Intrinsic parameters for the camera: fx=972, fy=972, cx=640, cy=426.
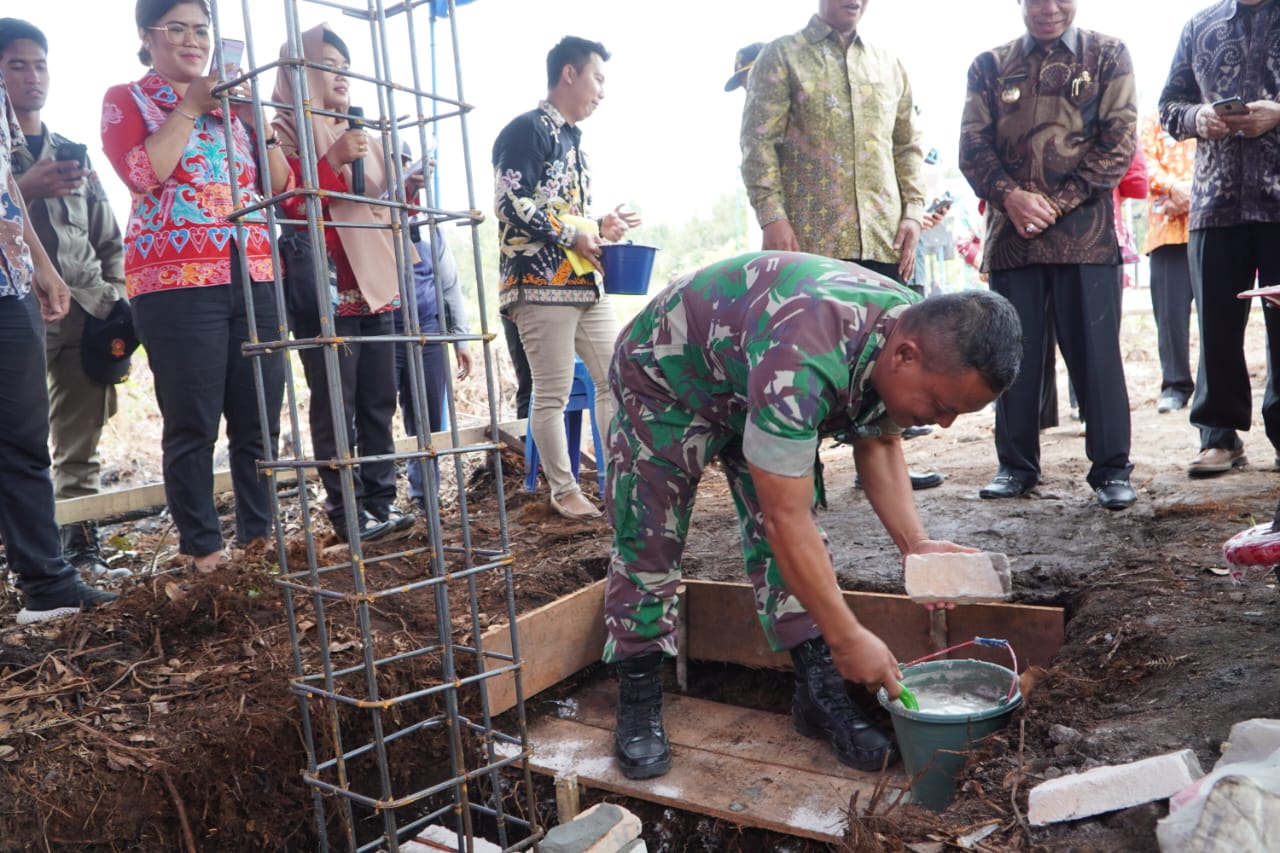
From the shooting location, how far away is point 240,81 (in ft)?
6.02

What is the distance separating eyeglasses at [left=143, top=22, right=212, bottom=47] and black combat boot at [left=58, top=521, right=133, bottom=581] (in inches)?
80.6

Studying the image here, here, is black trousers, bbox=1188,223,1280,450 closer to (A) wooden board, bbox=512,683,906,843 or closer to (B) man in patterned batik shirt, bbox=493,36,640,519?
(A) wooden board, bbox=512,683,906,843

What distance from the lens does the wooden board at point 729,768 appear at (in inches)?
99.9

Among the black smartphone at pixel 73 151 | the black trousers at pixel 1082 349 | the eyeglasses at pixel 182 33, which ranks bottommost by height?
the black trousers at pixel 1082 349

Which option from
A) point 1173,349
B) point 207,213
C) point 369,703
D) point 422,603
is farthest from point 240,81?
point 1173,349

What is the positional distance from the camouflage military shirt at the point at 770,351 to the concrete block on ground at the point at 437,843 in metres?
1.05

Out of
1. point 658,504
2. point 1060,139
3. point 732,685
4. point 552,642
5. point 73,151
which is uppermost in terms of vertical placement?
point 73,151

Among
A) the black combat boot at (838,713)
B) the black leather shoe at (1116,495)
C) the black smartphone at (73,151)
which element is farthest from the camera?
the black smartphone at (73,151)

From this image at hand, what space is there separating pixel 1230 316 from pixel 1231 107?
0.78 metres

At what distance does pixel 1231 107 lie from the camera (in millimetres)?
3488

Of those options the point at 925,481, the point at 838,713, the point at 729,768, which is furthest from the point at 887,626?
the point at 925,481

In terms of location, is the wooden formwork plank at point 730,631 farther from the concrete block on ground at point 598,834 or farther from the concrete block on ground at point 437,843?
the concrete block on ground at point 598,834

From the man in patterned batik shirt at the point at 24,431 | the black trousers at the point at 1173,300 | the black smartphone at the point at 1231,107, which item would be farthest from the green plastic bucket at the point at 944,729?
the black trousers at the point at 1173,300

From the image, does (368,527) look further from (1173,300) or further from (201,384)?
(1173,300)
